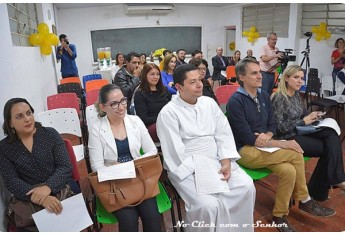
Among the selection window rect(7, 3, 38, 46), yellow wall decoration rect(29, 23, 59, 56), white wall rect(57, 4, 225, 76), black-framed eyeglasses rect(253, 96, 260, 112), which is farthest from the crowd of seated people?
white wall rect(57, 4, 225, 76)

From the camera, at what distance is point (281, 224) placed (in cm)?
191

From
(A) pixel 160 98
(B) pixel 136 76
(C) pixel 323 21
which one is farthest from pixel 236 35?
(A) pixel 160 98

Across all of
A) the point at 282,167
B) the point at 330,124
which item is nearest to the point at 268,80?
the point at 330,124

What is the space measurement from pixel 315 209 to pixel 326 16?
522cm

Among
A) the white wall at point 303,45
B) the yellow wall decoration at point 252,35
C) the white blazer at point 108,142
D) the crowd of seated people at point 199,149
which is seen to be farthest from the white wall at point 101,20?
the white blazer at point 108,142

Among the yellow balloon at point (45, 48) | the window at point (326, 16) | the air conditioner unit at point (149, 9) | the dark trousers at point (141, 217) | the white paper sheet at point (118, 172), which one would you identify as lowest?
the dark trousers at point (141, 217)

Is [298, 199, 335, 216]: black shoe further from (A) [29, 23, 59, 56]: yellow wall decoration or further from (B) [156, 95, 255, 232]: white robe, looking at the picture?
(A) [29, 23, 59, 56]: yellow wall decoration

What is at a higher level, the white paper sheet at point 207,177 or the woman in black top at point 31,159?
the woman in black top at point 31,159

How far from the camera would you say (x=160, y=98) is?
262 centimetres

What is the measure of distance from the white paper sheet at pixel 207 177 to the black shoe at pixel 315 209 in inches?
31.9

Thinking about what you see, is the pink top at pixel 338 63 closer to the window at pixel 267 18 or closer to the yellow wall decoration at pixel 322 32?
the yellow wall decoration at pixel 322 32

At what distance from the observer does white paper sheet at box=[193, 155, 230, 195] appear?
1.63m

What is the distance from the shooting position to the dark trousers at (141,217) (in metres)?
1.50

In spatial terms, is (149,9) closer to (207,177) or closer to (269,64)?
(269,64)
